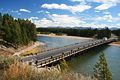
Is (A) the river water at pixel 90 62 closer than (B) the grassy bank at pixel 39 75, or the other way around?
(B) the grassy bank at pixel 39 75

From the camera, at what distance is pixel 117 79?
34875 millimetres

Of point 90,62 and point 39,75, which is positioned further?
point 90,62

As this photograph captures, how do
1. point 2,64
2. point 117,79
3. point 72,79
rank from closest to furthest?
point 72,79, point 2,64, point 117,79

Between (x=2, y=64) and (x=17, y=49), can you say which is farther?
(x=17, y=49)

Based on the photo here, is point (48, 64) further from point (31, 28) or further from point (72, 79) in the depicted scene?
point (31, 28)

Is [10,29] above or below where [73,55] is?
above

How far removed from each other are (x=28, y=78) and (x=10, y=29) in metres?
67.5

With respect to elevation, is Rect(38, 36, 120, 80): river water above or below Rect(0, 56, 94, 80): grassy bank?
below

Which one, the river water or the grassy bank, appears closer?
the grassy bank

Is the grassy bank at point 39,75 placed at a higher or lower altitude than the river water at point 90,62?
higher

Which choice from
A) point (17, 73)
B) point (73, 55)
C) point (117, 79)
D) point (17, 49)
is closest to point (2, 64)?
point (17, 73)

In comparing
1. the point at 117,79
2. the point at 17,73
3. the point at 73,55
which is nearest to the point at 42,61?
the point at 117,79

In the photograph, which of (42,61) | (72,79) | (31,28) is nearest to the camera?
(72,79)

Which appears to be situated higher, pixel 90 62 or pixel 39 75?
pixel 39 75
